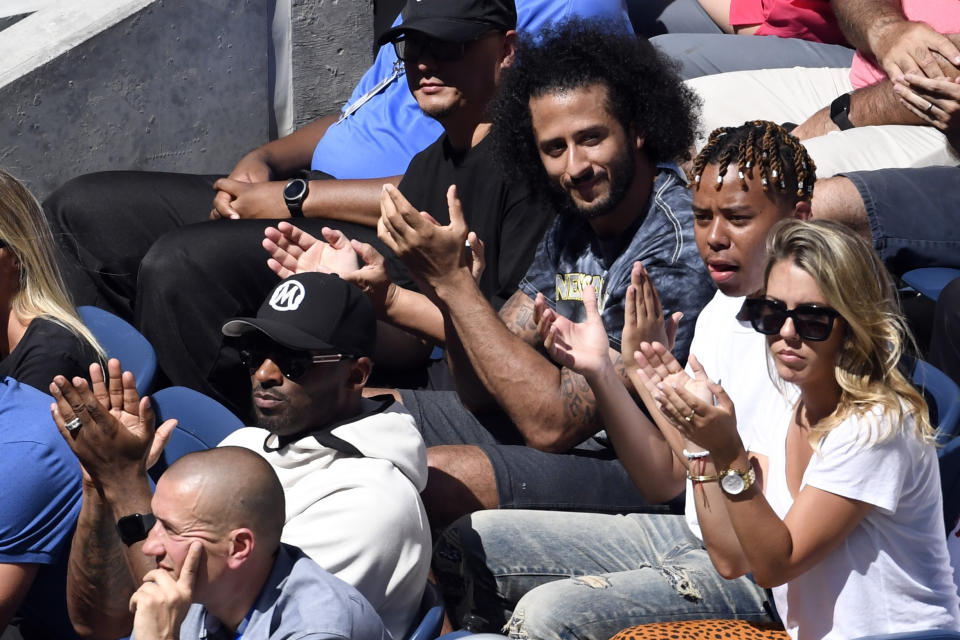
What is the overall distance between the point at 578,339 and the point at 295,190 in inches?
62.6

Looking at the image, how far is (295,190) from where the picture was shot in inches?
166

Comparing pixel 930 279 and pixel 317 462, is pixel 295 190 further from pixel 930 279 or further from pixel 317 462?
pixel 930 279

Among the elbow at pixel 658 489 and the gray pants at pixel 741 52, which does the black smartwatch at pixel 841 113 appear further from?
the elbow at pixel 658 489

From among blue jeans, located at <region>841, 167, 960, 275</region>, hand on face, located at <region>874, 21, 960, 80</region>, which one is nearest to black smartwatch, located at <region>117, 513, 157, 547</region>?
blue jeans, located at <region>841, 167, 960, 275</region>

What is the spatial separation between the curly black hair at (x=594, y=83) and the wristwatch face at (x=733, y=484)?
1.30m

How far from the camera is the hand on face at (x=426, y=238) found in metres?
3.15

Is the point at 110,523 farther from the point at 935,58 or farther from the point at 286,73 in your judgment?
the point at 286,73

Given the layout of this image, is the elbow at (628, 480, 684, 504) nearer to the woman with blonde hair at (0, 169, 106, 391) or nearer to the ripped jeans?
the ripped jeans

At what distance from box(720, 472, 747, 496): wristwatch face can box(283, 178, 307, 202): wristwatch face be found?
89.0 inches

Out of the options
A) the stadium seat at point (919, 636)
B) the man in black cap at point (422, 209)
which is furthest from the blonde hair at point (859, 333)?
the man in black cap at point (422, 209)

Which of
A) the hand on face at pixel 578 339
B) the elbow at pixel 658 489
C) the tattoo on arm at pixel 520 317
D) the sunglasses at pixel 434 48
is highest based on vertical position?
the sunglasses at pixel 434 48

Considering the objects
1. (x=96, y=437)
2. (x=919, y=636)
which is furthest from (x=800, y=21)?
(x=96, y=437)

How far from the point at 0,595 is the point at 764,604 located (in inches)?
64.9

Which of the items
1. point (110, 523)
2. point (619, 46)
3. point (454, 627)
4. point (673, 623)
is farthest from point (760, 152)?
point (110, 523)
